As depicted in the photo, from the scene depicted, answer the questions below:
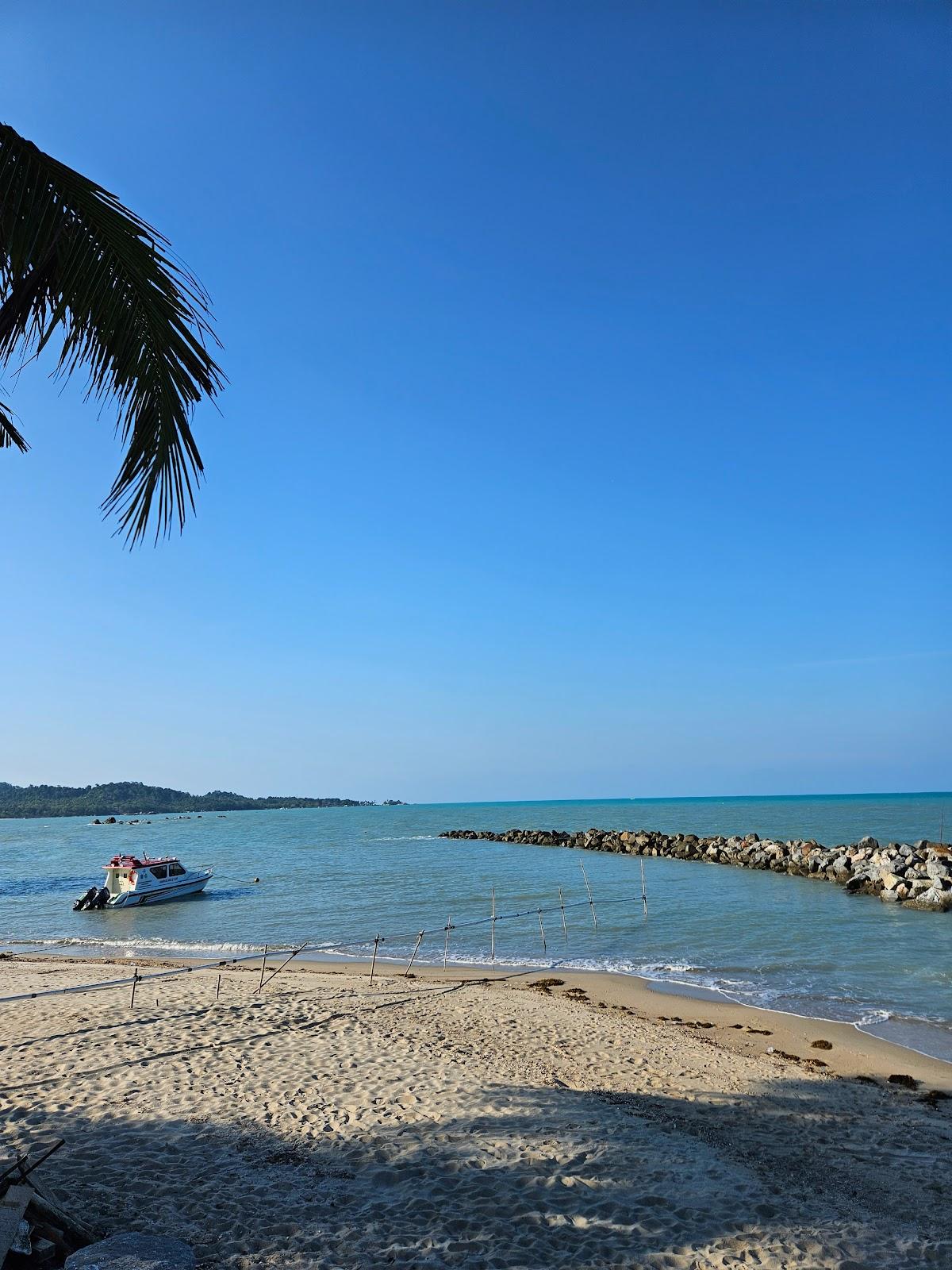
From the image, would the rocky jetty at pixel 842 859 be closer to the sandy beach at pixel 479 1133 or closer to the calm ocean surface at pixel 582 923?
the calm ocean surface at pixel 582 923

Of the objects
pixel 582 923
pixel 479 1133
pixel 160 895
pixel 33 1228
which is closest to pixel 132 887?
pixel 160 895

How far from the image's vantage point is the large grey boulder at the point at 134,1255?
4.95 meters

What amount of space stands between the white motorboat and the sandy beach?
20738 millimetres

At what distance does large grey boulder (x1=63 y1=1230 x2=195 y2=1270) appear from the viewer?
495 centimetres

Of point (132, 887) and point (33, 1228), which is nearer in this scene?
point (33, 1228)

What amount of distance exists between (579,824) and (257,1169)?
304 ft

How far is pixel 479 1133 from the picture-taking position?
8.11 meters

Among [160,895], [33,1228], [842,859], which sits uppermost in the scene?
[33,1228]

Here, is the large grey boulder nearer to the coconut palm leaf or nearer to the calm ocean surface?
the coconut palm leaf

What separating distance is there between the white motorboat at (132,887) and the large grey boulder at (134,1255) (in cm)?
3122

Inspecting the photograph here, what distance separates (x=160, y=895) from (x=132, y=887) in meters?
1.40

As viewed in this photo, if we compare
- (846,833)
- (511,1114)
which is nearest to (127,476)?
(511,1114)

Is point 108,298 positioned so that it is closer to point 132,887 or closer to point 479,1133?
point 479,1133

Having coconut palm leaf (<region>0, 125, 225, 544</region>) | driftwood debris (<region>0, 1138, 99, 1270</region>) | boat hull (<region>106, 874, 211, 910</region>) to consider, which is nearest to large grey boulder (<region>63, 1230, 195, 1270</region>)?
driftwood debris (<region>0, 1138, 99, 1270</region>)
